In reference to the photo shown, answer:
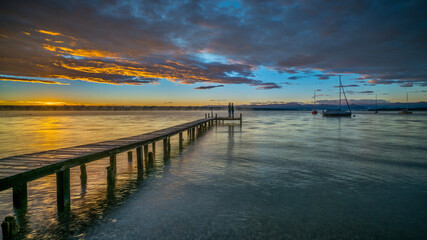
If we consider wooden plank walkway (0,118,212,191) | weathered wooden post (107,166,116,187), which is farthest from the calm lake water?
wooden plank walkway (0,118,212,191)

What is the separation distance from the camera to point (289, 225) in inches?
214

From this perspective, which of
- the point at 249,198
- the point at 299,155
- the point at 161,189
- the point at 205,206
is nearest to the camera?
the point at 205,206

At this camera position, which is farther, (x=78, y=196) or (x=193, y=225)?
(x=78, y=196)

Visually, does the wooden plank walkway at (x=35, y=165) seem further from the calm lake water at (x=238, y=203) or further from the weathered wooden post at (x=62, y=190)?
the calm lake water at (x=238, y=203)

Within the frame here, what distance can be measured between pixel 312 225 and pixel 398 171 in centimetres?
714

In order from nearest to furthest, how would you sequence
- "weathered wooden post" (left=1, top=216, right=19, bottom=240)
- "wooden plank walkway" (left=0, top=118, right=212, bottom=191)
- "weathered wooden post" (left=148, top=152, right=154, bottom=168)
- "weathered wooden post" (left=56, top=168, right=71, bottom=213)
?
"weathered wooden post" (left=1, top=216, right=19, bottom=240)
"wooden plank walkway" (left=0, top=118, right=212, bottom=191)
"weathered wooden post" (left=56, top=168, right=71, bottom=213)
"weathered wooden post" (left=148, top=152, right=154, bottom=168)

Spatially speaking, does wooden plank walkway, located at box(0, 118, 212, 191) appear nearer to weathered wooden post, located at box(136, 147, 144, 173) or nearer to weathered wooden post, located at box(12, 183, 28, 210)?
weathered wooden post, located at box(12, 183, 28, 210)

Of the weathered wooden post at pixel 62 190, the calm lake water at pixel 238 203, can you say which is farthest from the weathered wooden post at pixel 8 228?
the weathered wooden post at pixel 62 190

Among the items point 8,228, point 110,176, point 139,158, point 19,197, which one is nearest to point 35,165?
point 19,197

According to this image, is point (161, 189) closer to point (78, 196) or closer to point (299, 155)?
point (78, 196)

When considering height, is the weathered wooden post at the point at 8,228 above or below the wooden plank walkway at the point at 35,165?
below

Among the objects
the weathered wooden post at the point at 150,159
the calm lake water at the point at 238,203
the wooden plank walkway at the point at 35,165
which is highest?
the wooden plank walkway at the point at 35,165

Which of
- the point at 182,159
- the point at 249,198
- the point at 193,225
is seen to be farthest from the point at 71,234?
the point at 182,159

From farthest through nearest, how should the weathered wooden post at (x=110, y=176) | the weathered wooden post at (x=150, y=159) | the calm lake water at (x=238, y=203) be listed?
the weathered wooden post at (x=150, y=159) < the weathered wooden post at (x=110, y=176) < the calm lake water at (x=238, y=203)
